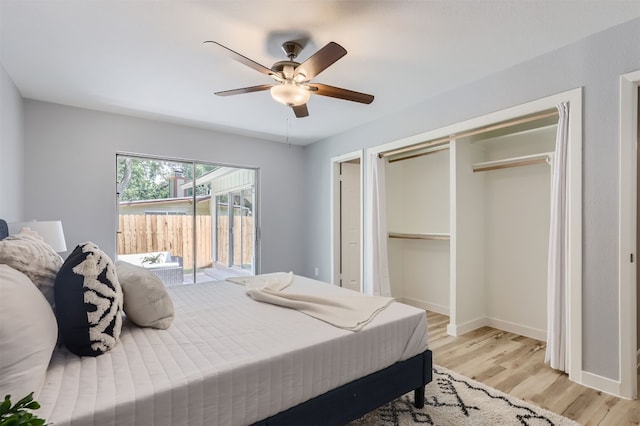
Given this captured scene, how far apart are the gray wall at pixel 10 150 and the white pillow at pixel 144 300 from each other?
1.92m

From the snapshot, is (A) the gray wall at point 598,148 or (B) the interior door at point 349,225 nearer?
(A) the gray wall at point 598,148

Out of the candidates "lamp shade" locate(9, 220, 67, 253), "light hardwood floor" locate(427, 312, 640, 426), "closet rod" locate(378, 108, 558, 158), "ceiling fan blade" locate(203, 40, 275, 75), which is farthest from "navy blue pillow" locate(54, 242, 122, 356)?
"closet rod" locate(378, 108, 558, 158)

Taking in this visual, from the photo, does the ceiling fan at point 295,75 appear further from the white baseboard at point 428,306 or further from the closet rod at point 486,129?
the white baseboard at point 428,306

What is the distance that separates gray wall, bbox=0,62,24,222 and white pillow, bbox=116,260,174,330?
1.92m

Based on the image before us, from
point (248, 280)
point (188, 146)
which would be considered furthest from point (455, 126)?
point (188, 146)

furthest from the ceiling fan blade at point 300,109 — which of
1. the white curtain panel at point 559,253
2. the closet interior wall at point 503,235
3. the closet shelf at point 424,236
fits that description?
the closet shelf at point 424,236

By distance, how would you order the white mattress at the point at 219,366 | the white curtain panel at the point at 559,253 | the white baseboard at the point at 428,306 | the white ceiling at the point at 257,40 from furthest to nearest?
the white baseboard at the point at 428,306, the white curtain panel at the point at 559,253, the white ceiling at the point at 257,40, the white mattress at the point at 219,366

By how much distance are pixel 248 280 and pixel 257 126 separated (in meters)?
2.37

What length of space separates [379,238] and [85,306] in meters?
3.27

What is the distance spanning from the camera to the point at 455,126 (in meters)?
3.19

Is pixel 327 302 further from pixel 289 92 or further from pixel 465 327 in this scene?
pixel 465 327

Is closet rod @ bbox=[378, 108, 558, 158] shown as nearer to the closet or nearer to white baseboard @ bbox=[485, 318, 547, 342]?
the closet

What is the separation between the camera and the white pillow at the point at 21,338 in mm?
977

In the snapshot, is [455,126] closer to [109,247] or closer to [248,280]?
[248,280]
